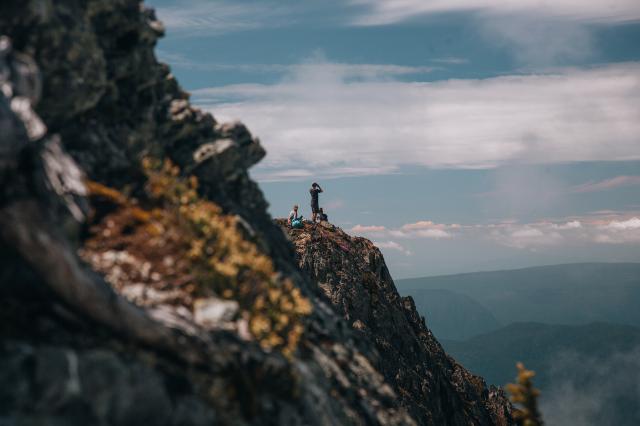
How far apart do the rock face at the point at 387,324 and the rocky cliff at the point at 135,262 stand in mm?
34749

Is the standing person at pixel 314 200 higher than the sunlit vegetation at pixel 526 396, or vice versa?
the standing person at pixel 314 200

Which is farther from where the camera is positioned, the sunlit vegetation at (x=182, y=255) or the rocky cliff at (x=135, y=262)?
the sunlit vegetation at (x=182, y=255)

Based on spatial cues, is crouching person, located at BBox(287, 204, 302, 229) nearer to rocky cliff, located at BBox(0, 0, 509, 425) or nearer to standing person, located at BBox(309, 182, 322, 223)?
standing person, located at BBox(309, 182, 322, 223)

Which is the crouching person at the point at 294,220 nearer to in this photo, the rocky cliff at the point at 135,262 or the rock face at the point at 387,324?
the rock face at the point at 387,324

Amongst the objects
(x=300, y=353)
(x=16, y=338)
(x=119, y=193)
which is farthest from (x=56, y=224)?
(x=300, y=353)

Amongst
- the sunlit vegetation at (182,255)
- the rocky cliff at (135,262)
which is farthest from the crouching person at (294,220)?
the sunlit vegetation at (182,255)

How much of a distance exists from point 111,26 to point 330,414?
1864 centimetres

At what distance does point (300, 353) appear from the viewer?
76.7 feet

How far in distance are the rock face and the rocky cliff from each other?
3475 cm

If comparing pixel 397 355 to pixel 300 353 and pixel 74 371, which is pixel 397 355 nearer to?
pixel 300 353

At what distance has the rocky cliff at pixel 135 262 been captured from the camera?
50.7 ft

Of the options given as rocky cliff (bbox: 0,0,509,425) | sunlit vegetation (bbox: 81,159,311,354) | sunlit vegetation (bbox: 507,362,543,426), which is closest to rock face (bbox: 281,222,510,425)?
sunlit vegetation (bbox: 507,362,543,426)

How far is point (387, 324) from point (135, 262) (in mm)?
51417

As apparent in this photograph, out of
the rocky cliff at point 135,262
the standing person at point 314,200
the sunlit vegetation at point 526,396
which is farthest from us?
the standing person at point 314,200
